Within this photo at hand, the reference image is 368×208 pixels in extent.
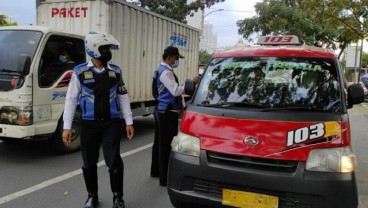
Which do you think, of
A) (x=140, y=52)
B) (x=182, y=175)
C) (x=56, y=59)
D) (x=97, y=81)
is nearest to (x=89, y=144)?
(x=97, y=81)

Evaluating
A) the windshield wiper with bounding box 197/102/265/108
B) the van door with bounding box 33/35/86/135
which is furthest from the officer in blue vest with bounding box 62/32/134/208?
the van door with bounding box 33/35/86/135

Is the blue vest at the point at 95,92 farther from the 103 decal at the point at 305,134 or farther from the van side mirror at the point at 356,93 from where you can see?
the van side mirror at the point at 356,93

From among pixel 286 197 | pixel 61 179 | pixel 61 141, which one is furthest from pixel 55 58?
pixel 286 197

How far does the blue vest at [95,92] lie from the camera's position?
391cm

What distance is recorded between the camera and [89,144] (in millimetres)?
4023

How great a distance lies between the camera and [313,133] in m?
3.43

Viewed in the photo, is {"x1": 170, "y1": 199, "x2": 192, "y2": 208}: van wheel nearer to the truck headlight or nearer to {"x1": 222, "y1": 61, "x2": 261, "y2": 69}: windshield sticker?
{"x1": 222, "y1": 61, "x2": 261, "y2": 69}: windshield sticker

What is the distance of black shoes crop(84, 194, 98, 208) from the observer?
418 centimetres

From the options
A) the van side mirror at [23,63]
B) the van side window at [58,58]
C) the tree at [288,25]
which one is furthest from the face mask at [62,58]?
the tree at [288,25]

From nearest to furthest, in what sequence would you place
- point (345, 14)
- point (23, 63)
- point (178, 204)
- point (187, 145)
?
point (187, 145) < point (178, 204) < point (23, 63) < point (345, 14)

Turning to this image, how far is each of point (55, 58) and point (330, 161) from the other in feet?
15.6

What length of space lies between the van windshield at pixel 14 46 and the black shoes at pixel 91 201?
2.64m

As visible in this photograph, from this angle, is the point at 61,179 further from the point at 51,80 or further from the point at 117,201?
the point at 51,80

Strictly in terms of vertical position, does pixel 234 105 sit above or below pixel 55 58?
below
